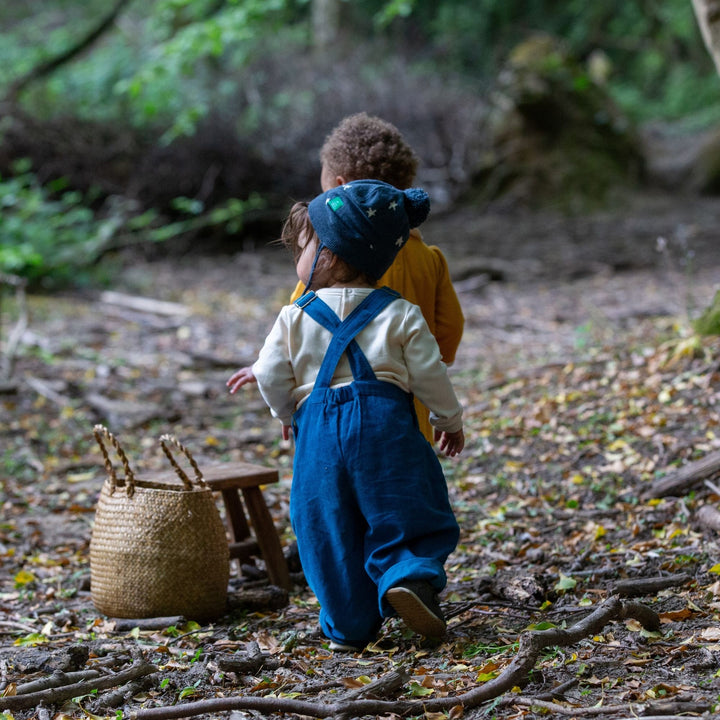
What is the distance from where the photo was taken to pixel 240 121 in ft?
44.3

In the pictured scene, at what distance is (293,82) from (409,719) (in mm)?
13077

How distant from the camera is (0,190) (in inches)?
429

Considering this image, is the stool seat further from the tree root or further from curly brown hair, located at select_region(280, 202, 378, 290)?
the tree root

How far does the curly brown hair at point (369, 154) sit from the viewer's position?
130 inches

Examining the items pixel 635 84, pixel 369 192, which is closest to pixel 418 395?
pixel 369 192

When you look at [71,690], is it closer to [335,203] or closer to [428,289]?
[335,203]

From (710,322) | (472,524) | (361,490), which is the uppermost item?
(361,490)

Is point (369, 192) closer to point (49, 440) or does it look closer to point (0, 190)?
point (49, 440)

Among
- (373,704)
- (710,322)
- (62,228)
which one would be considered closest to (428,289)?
(373,704)

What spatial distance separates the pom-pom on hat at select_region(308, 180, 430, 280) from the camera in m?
2.75

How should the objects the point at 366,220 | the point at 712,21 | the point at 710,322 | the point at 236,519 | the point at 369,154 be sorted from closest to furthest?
the point at 366,220 → the point at 369,154 → the point at 236,519 → the point at 712,21 → the point at 710,322

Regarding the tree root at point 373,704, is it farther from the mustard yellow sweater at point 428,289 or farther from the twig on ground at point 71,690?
the mustard yellow sweater at point 428,289

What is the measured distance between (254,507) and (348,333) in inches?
51.3

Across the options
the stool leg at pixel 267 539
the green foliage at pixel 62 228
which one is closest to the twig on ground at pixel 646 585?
the stool leg at pixel 267 539
